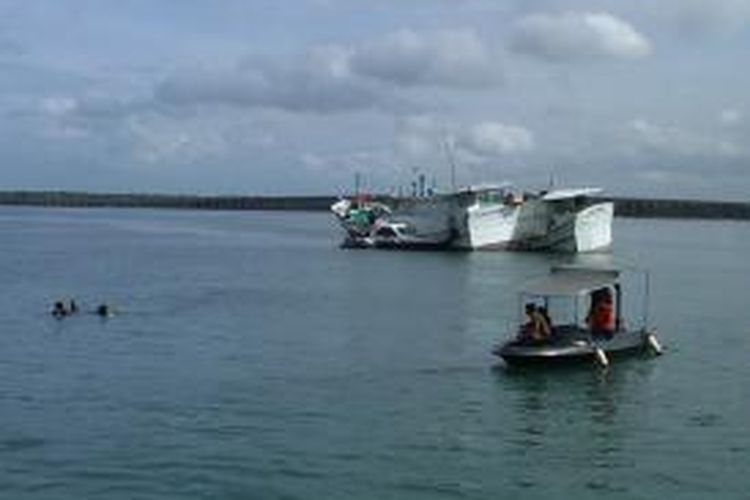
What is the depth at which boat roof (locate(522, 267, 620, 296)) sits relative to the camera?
4625cm

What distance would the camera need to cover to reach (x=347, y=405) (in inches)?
1478

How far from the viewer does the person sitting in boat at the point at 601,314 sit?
45625 millimetres

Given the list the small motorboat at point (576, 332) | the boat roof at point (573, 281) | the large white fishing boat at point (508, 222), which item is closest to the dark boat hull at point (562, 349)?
the small motorboat at point (576, 332)

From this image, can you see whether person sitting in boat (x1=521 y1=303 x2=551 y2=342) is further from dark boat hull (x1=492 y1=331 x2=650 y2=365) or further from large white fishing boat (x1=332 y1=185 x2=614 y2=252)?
large white fishing boat (x1=332 y1=185 x2=614 y2=252)

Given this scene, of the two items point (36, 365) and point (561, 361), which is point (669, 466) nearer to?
point (561, 361)

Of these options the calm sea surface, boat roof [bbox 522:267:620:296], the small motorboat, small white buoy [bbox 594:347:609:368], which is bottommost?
the calm sea surface

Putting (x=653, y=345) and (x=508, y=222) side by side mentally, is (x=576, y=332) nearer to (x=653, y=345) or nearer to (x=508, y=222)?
(x=653, y=345)

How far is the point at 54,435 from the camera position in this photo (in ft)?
108

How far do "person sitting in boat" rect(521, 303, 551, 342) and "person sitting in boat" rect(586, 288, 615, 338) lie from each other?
2.65 metres

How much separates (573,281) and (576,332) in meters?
3.02

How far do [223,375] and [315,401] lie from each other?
5708mm

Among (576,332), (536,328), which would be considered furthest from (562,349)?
(576,332)

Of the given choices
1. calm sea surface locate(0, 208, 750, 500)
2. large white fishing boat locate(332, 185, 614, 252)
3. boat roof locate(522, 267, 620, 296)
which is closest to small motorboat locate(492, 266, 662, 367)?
boat roof locate(522, 267, 620, 296)

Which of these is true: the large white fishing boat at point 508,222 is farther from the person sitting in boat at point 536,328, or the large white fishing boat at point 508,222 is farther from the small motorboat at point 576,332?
the person sitting in boat at point 536,328
